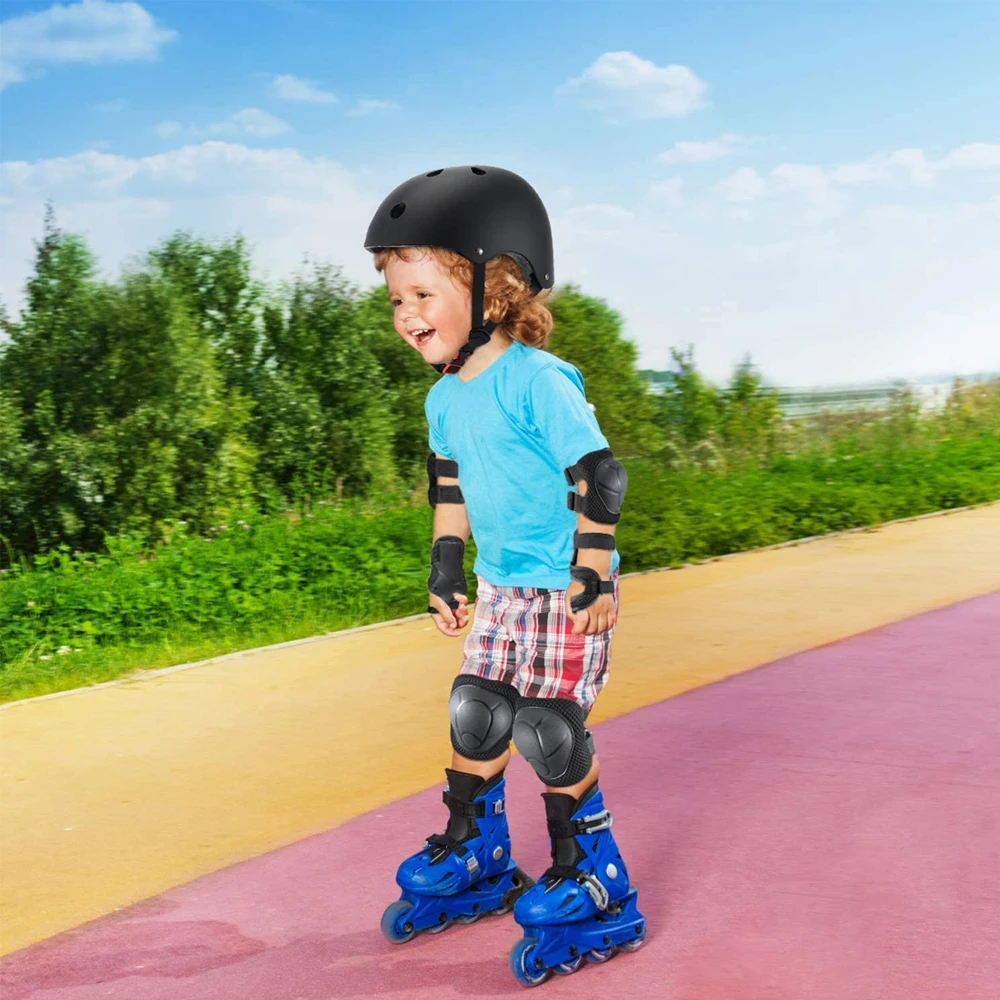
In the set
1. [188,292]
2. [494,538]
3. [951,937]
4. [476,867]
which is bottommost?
[951,937]

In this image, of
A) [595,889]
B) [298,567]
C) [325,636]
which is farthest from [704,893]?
[298,567]

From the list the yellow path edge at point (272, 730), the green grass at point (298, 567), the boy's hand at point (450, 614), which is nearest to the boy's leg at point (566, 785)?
the boy's hand at point (450, 614)

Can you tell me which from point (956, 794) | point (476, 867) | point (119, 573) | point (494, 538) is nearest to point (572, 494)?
point (494, 538)

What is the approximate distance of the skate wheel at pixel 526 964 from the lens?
144 inches

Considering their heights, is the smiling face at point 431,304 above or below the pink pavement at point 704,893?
above

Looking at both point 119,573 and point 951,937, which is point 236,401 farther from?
point 951,937

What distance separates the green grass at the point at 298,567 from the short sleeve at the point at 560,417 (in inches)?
165

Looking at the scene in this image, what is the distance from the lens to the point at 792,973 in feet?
12.3

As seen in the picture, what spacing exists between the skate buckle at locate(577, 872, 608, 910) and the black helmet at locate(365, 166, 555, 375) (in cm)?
135

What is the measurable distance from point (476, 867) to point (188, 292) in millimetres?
12848

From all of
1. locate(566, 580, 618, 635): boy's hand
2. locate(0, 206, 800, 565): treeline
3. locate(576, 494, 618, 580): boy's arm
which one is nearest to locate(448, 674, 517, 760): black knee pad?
locate(566, 580, 618, 635): boy's hand

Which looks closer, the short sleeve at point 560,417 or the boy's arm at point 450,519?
the short sleeve at point 560,417

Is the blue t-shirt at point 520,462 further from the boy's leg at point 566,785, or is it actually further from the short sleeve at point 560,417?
the boy's leg at point 566,785

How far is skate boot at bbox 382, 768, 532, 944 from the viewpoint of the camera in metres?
3.93
